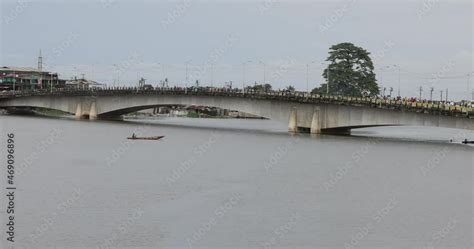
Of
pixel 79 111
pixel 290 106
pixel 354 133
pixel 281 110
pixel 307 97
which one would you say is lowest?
pixel 354 133

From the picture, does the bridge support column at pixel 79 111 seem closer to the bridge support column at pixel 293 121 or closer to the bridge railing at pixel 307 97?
the bridge railing at pixel 307 97

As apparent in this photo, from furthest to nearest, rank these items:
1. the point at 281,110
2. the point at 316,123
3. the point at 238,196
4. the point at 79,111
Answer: the point at 79,111, the point at 281,110, the point at 316,123, the point at 238,196

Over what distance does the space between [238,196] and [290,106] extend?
5546 centimetres

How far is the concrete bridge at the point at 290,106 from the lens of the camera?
84562mm

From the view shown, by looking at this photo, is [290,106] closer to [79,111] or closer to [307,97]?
[307,97]

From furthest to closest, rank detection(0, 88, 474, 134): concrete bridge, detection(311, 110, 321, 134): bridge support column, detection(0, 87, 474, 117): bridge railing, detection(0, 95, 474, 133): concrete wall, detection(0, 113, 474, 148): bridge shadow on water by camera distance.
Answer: detection(311, 110, 321, 134): bridge support column < detection(0, 113, 474, 148): bridge shadow on water < detection(0, 95, 474, 133): concrete wall < detection(0, 88, 474, 134): concrete bridge < detection(0, 87, 474, 117): bridge railing

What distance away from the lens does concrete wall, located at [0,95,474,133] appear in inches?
3369

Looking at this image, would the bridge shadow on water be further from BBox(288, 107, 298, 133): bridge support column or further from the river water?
the river water

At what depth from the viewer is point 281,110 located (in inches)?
3942

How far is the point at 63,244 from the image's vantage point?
104 ft

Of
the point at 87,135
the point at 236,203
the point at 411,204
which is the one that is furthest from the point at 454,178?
the point at 87,135

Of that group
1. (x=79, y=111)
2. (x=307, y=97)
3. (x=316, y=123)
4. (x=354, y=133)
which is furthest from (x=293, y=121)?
(x=79, y=111)

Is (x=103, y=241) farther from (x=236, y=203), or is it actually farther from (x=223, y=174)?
(x=223, y=174)

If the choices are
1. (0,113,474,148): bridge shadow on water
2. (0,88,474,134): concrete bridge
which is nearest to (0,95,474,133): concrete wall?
(0,88,474,134): concrete bridge
